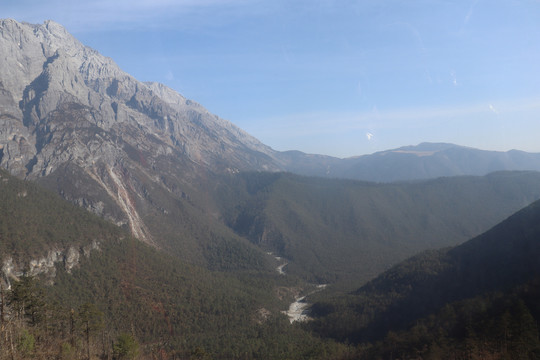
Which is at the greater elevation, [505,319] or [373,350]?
[505,319]

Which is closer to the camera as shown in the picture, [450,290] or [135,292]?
[450,290]

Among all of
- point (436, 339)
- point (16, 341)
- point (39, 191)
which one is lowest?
point (436, 339)

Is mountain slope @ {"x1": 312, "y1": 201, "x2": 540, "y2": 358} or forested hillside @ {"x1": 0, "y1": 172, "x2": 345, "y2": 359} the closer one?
mountain slope @ {"x1": 312, "y1": 201, "x2": 540, "y2": 358}

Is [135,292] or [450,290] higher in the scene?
[135,292]

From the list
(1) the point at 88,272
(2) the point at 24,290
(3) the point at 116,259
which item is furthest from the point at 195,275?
(2) the point at 24,290

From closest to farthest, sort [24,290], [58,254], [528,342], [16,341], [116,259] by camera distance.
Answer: [16,341]
[528,342]
[24,290]
[58,254]
[116,259]

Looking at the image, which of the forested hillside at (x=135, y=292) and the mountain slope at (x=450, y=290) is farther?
the forested hillside at (x=135, y=292)

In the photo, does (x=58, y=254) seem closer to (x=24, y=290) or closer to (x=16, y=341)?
(x=24, y=290)

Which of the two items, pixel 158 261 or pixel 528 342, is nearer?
pixel 528 342
